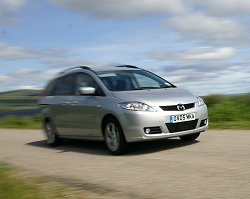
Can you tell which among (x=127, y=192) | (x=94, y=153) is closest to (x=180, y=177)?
(x=127, y=192)

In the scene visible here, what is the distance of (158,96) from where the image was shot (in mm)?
8570

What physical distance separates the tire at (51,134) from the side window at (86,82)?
1559 mm

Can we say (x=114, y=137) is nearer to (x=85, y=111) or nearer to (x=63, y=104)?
(x=85, y=111)

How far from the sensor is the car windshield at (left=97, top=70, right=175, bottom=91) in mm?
9281

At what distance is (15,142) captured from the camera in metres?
13.2

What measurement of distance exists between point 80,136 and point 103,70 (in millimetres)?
1465

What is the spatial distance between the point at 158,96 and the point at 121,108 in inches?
27.9

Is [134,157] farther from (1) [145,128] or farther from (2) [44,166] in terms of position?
(2) [44,166]

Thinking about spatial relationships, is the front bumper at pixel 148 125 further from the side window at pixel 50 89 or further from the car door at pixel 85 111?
the side window at pixel 50 89

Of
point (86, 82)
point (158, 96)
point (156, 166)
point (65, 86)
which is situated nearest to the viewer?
point (156, 166)

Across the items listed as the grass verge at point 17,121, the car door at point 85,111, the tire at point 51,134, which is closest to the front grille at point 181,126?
the car door at point 85,111

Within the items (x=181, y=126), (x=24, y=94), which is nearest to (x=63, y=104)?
(x=181, y=126)

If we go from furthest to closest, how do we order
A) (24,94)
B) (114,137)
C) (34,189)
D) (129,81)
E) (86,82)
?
(24,94)
(86,82)
(129,81)
(114,137)
(34,189)

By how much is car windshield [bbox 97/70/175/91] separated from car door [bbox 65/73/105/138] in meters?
0.25
